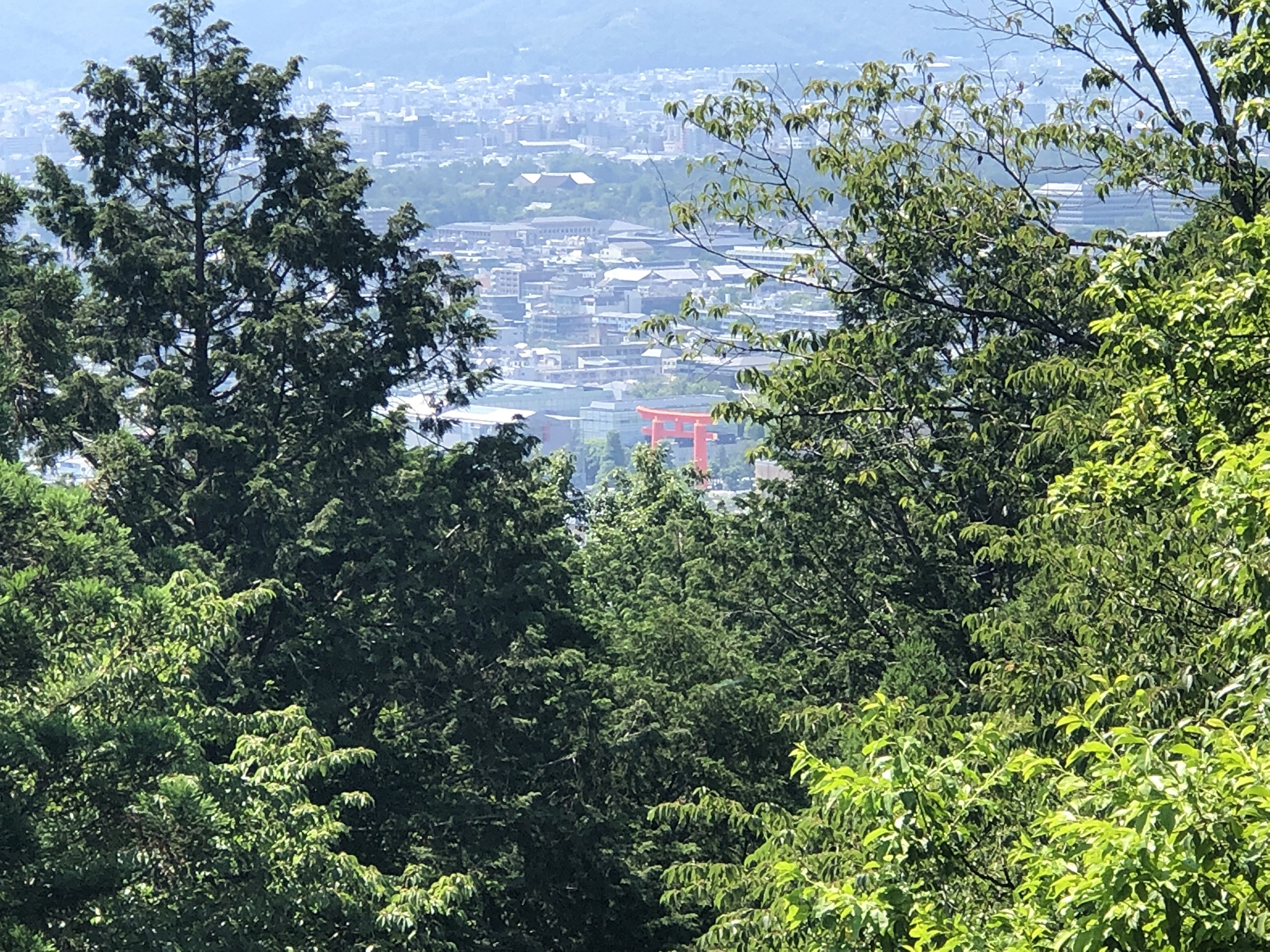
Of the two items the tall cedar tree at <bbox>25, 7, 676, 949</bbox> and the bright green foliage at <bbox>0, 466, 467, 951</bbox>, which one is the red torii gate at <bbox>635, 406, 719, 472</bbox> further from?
the bright green foliage at <bbox>0, 466, 467, 951</bbox>

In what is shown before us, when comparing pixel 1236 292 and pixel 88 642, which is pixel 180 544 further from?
pixel 1236 292

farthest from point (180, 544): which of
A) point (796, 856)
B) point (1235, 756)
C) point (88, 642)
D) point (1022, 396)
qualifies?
point (1235, 756)

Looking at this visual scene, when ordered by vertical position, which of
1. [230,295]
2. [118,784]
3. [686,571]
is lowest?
[686,571]

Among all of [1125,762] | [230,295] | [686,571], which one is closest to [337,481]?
[230,295]

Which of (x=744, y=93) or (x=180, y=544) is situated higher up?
(x=744, y=93)

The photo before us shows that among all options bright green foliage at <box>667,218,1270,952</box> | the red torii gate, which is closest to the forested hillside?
bright green foliage at <box>667,218,1270,952</box>

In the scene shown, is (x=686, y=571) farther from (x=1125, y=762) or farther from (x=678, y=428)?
(x=678, y=428)
